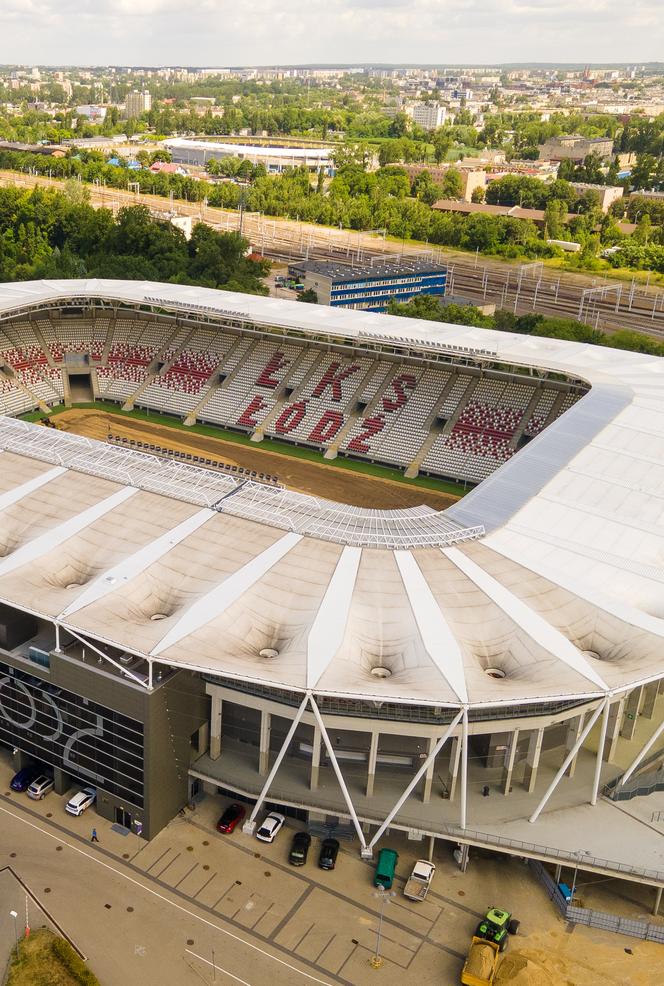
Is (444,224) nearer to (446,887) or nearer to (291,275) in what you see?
(291,275)

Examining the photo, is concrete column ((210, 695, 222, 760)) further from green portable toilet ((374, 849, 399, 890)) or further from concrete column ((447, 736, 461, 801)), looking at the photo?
concrete column ((447, 736, 461, 801))

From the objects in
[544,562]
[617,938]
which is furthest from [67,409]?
[617,938]

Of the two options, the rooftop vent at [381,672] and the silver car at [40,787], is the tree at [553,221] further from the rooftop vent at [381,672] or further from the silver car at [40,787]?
the silver car at [40,787]

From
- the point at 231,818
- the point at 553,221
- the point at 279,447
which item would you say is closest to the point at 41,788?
the point at 231,818

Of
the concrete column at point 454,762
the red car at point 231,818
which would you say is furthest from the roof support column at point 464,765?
the red car at point 231,818

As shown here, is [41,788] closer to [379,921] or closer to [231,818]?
[231,818]

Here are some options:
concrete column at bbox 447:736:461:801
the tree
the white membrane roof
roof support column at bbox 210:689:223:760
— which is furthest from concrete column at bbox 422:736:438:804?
the tree
